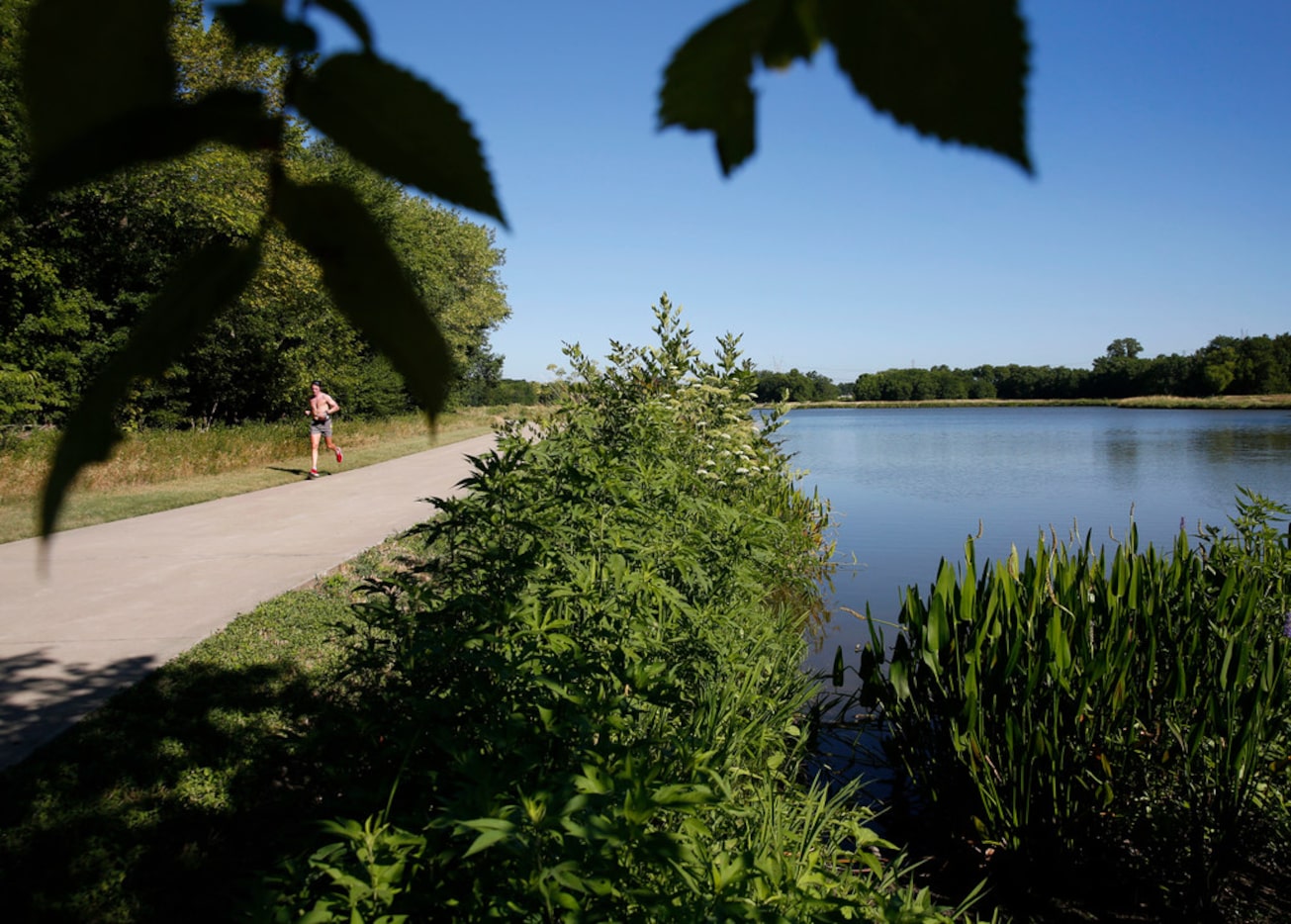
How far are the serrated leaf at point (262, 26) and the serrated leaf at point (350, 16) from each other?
0.02 m

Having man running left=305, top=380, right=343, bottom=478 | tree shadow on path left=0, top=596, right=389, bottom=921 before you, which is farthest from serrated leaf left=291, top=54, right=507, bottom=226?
man running left=305, top=380, right=343, bottom=478

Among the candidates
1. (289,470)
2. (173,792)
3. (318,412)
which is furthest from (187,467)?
(173,792)

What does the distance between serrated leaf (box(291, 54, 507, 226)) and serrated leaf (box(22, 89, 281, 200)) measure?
4 centimetres

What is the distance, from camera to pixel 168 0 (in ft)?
1.51

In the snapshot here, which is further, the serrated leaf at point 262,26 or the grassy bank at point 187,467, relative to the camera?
the grassy bank at point 187,467

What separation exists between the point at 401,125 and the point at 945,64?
11.6 inches

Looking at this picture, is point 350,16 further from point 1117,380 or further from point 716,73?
point 1117,380

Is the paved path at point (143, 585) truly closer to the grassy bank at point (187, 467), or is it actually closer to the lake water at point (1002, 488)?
the grassy bank at point (187, 467)

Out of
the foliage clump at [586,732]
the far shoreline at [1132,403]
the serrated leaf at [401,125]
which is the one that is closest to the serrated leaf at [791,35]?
the serrated leaf at [401,125]

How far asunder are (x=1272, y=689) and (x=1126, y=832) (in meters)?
0.87

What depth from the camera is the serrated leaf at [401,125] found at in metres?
0.47

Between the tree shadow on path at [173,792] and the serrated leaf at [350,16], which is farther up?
the serrated leaf at [350,16]

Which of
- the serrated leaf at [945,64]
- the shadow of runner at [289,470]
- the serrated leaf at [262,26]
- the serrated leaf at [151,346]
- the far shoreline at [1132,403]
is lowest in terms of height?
the shadow of runner at [289,470]

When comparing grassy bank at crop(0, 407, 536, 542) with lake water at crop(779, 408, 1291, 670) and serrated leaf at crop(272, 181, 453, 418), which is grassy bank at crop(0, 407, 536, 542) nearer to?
lake water at crop(779, 408, 1291, 670)
